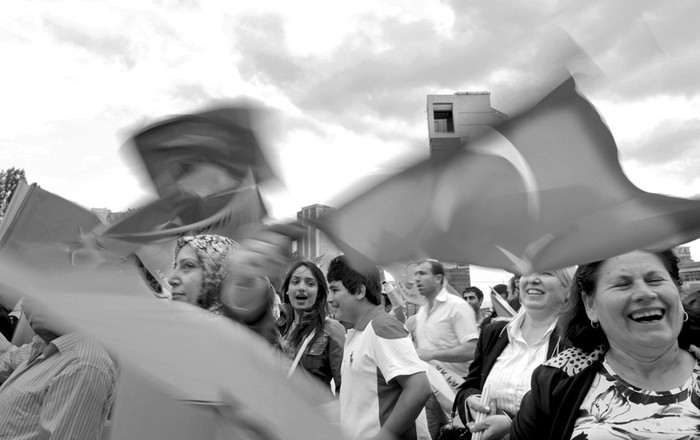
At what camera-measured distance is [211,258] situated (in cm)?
158

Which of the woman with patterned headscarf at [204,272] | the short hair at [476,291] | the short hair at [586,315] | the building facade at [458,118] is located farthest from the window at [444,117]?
the short hair at [476,291]

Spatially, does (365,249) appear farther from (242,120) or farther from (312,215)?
(242,120)

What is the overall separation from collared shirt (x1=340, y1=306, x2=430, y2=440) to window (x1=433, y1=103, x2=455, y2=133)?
1851 millimetres

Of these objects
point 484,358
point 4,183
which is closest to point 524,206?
point 484,358

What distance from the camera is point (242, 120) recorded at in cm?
138

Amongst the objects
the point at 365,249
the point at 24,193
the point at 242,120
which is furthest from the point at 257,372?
the point at 24,193

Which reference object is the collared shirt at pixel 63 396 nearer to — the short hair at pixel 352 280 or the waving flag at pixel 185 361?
the waving flag at pixel 185 361

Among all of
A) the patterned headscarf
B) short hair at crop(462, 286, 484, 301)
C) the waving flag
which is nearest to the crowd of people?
the patterned headscarf

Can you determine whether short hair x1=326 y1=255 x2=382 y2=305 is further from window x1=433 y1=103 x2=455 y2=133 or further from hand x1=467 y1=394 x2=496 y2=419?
window x1=433 y1=103 x2=455 y2=133

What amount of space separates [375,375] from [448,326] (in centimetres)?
185

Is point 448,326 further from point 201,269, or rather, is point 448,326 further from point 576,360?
point 201,269

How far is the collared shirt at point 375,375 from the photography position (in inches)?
110

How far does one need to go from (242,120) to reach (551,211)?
68 cm

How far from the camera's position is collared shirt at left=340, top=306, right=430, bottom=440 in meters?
2.79
